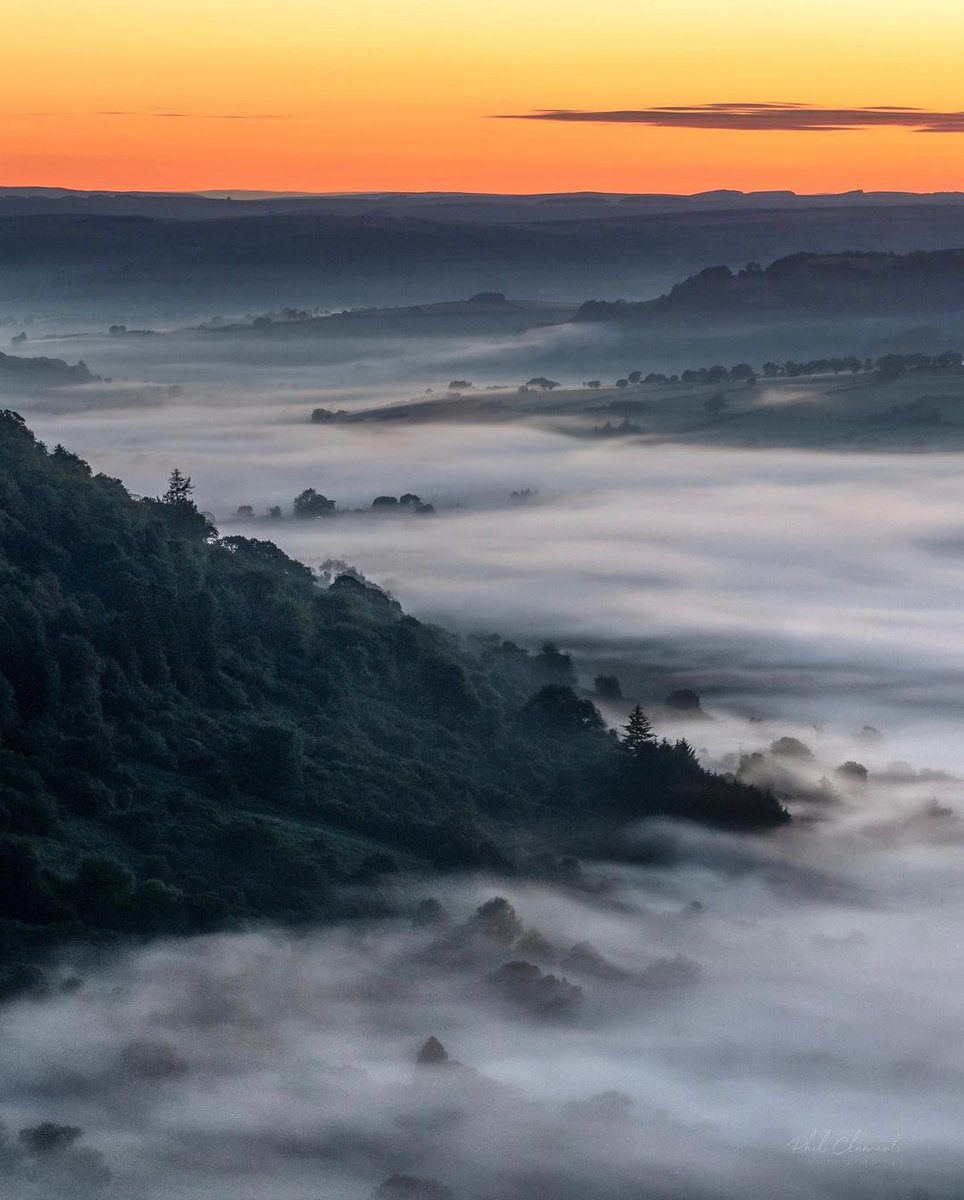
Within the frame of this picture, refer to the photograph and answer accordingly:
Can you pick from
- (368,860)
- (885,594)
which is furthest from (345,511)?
(368,860)

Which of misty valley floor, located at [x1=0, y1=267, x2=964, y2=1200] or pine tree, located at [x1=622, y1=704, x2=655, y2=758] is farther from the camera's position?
pine tree, located at [x1=622, y1=704, x2=655, y2=758]

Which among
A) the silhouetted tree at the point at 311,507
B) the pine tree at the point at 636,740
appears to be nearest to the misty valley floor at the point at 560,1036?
the pine tree at the point at 636,740

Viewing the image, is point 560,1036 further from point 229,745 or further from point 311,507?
point 311,507

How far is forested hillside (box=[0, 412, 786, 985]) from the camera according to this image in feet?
157

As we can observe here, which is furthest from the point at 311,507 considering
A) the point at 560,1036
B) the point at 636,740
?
the point at 560,1036

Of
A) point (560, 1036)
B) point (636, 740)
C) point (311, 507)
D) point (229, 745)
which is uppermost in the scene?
point (311, 507)

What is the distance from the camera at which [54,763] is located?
50562mm

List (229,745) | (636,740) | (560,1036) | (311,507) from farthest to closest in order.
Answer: (311,507) → (636,740) → (229,745) → (560,1036)

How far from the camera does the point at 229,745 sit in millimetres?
57188

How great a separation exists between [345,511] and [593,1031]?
452ft

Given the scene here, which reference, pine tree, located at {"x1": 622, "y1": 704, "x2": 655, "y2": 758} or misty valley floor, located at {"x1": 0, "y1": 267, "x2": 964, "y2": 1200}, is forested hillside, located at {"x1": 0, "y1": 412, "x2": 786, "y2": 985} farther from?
misty valley floor, located at {"x1": 0, "y1": 267, "x2": 964, "y2": 1200}

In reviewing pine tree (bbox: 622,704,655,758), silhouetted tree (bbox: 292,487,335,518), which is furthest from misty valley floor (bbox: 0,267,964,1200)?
silhouetted tree (bbox: 292,487,335,518)

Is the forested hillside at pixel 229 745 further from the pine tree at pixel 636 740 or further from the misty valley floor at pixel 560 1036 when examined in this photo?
the misty valley floor at pixel 560 1036

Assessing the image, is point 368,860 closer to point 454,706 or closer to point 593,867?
point 593,867
